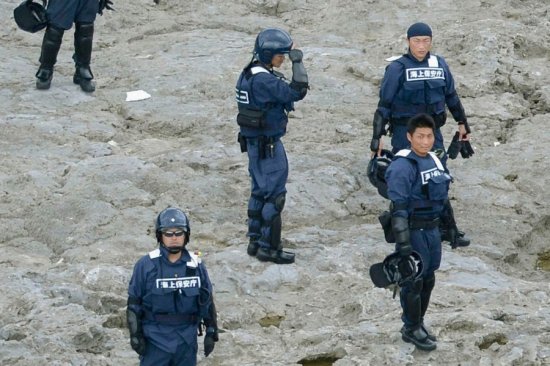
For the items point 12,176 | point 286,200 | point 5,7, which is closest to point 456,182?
point 286,200

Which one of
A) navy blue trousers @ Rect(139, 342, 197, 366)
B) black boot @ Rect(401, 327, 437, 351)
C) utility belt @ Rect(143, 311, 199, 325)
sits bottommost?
navy blue trousers @ Rect(139, 342, 197, 366)

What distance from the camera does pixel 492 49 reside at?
47.4 feet

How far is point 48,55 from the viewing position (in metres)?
13.4

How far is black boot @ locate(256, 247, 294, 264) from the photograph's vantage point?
10.2 m

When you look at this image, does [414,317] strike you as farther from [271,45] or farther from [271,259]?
[271,45]

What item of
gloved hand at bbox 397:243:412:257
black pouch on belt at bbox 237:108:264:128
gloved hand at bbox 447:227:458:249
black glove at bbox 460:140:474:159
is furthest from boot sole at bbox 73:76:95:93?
gloved hand at bbox 397:243:412:257

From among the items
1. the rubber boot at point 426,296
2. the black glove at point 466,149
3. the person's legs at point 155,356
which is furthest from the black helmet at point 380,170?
the person's legs at point 155,356

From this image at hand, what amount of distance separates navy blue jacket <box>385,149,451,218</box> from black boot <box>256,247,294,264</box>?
1.88 meters

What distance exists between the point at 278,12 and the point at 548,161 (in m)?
5.55

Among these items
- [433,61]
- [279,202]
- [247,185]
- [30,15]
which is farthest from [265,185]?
[30,15]

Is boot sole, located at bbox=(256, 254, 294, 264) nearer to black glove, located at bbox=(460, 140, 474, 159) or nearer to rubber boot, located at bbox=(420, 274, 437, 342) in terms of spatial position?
rubber boot, located at bbox=(420, 274, 437, 342)

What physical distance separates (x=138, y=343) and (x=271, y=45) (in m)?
3.01

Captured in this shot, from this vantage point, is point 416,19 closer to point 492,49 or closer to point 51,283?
point 492,49

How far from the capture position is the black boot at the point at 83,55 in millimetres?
13438
